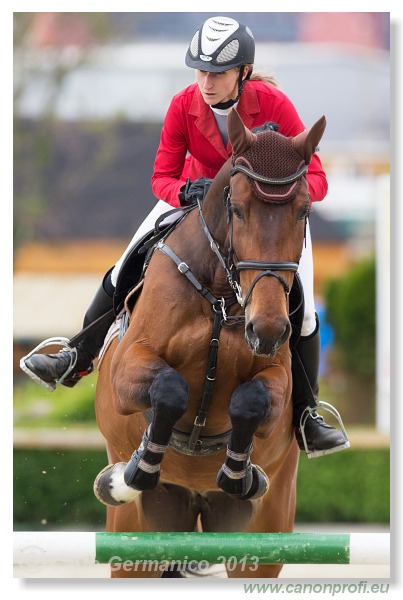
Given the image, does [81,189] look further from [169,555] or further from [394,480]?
[169,555]

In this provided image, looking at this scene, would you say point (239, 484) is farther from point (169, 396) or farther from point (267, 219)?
point (267, 219)

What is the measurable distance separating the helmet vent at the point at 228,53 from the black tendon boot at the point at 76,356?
4.41 feet

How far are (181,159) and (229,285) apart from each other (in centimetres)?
67

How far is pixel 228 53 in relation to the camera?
142 inches

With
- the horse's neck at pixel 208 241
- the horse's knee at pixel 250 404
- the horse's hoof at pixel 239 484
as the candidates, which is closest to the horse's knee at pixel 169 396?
the horse's knee at pixel 250 404

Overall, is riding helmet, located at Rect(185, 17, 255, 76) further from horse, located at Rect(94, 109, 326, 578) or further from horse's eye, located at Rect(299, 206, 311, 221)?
horse's eye, located at Rect(299, 206, 311, 221)

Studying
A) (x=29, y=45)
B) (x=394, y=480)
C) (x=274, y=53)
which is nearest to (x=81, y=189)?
(x=29, y=45)

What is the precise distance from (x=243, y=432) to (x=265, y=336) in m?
0.53

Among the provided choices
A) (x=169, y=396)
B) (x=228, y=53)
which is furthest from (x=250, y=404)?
(x=228, y=53)

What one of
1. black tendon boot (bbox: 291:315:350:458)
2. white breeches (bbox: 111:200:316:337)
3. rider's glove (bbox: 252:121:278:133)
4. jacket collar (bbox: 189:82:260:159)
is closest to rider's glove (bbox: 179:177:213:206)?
jacket collar (bbox: 189:82:260:159)

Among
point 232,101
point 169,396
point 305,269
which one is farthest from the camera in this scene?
point 305,269

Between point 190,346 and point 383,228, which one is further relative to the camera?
point 383,228

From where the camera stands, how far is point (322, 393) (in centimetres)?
1159

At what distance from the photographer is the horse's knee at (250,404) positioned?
3.38 meters
